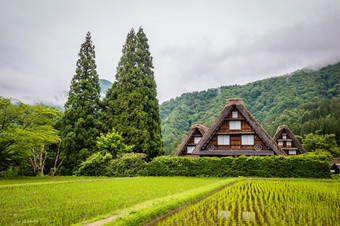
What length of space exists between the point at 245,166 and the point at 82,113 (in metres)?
18.4

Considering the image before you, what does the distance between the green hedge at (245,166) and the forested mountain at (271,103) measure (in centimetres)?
4109

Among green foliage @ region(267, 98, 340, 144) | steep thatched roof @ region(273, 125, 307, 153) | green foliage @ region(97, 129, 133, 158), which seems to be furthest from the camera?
green foliage @ region(267, 98, 340, 144)

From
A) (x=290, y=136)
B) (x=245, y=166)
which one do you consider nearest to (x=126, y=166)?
(x=245, y=166)

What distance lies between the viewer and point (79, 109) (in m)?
27.9

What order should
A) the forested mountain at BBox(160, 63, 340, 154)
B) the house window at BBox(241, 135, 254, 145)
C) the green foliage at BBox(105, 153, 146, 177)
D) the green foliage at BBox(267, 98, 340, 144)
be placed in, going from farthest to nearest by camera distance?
the forested mountain at BBox(160, 63, 340, 154) → the green foliage at BBox(267, 98, 340, 144) → the house window at BBox(241, 135, 254, 145) → the green foliage at BBox(105, 153, 146, 177)

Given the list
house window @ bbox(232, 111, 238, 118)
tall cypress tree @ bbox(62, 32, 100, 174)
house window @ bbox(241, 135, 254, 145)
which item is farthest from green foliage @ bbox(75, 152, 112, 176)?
house window @ bbox(241, 135, 254, 145)

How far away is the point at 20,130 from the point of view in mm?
18422

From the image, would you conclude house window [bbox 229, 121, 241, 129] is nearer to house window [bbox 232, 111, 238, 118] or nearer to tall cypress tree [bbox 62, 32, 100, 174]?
house window [bbox 232, 111, 238, 118]

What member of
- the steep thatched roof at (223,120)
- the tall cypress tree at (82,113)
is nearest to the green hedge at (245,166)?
the steep thatched roof at (223,120)

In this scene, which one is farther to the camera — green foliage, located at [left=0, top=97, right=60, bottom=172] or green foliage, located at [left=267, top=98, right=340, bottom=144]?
green foliage, located at [left=267, top=98, right=340, bottom=144]

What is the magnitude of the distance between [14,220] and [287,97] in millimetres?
82504

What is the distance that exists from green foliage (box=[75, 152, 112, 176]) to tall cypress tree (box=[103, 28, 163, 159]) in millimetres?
4248

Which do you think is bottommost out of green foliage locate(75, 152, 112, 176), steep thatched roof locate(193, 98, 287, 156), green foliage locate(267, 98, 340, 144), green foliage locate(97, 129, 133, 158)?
green foliage locate(75, 152, 112, 176)

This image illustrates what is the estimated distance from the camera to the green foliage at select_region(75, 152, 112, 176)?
22.5m
